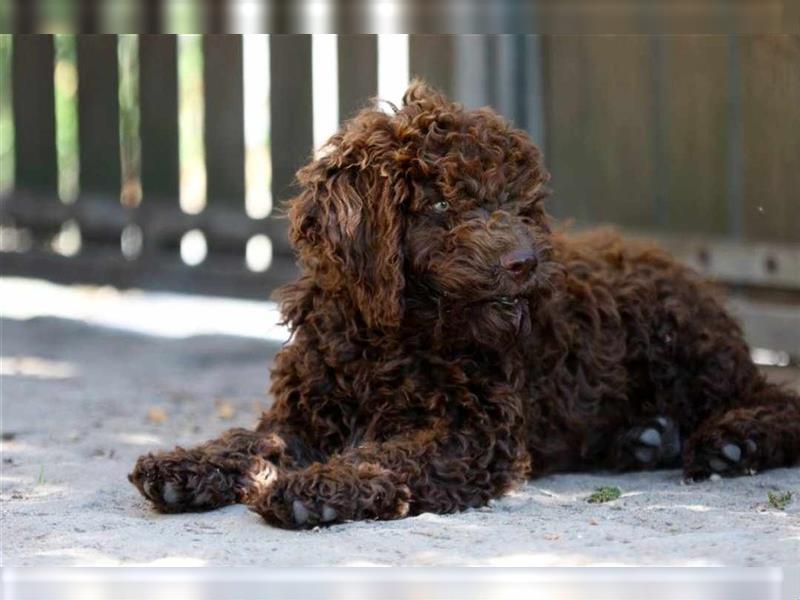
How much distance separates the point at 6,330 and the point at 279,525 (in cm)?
510

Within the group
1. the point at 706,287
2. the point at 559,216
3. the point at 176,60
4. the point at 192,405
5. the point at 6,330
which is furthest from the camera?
the point at 176,60

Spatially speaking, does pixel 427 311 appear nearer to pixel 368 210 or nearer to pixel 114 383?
pixel 368 210

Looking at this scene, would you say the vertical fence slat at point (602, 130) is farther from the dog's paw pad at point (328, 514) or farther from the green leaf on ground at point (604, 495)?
the dog's paw pad at point (328, 514)

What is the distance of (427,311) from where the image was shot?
505cm

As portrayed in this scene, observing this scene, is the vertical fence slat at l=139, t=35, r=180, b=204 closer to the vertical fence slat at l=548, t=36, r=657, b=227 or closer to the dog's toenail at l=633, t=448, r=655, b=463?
the vertical fence slat at l=548, t=36, r=657, b=227

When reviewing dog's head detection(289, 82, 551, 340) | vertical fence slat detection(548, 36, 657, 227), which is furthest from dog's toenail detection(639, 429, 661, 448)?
vertical fence slat detection(548, 36, 657, 227)

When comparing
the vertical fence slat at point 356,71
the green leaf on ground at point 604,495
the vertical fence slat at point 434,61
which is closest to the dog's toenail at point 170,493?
the green leaf on ground at point 604,495

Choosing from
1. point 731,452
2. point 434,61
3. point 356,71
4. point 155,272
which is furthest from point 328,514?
point 155,272

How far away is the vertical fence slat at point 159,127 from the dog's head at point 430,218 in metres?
5.43

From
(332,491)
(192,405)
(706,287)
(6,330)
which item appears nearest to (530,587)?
(332,491)

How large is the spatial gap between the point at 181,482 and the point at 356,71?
4631 mm

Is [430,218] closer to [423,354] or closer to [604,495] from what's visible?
[423,354]

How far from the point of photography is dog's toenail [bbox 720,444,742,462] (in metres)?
5.56

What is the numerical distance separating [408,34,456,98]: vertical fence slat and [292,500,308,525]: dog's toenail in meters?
4.04
